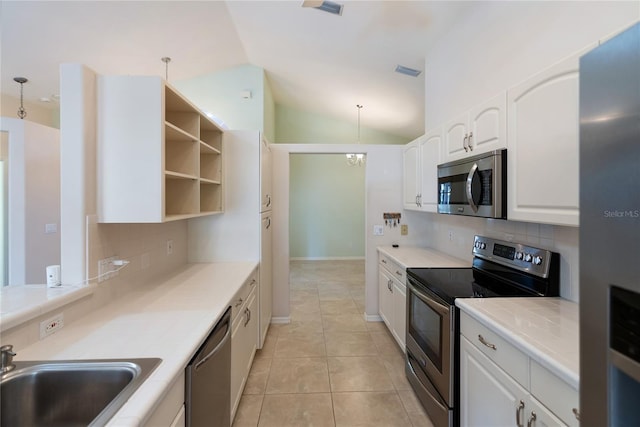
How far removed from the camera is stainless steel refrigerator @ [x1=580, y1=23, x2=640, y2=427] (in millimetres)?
529

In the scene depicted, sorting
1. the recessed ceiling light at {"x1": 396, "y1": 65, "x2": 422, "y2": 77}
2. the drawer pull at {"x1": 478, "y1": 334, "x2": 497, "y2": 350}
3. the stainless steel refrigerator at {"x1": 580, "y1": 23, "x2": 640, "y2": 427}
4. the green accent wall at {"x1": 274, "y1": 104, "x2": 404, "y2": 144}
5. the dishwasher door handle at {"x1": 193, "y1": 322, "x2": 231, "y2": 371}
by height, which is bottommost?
the dishwasher door handle at {"x1": 193, "y1": 322, "x2": 231, "y2": 371}

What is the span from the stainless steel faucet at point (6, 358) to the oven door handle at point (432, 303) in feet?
6.36

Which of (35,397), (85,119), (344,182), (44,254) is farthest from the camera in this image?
(344,182)

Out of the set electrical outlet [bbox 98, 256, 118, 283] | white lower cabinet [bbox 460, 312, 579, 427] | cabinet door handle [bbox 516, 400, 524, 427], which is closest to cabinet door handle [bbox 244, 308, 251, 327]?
electrical outlet [bbox 98, 256, 118, 283]

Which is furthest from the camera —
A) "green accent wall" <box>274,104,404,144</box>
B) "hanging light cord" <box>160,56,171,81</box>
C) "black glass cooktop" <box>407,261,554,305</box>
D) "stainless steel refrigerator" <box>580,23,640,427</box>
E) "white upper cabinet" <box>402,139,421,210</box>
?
"green accent wall" <box>274,104,404,144</box>

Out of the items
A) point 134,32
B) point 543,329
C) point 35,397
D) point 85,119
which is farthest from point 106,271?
point 134,32

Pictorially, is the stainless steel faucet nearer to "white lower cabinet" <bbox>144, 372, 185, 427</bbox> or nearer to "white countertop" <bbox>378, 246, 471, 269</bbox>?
"white lower cabinet" <bbox>144, 372, 185, 427</bbox>

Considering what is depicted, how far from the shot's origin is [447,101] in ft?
9.27

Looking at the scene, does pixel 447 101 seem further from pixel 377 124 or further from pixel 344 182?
pixel 344 182

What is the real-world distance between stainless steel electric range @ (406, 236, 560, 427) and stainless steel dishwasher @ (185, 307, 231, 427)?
128 cm

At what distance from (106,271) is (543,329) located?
2205 millimetres

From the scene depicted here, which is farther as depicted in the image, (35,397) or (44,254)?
(44,254)

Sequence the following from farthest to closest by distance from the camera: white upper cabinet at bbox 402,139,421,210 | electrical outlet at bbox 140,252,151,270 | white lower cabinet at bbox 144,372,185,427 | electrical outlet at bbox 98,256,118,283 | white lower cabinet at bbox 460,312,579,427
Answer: white upper cabinet at bbox 402,139,421,210 → electrical outlet at bbox 140,252,151,270 → electrical outlet at bbox 98,256,118,283 → white lower cabinet at bbox 460,312,579,427 → white lower cabinet at bbox 144,372,185,427

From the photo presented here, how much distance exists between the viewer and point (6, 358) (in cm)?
97
